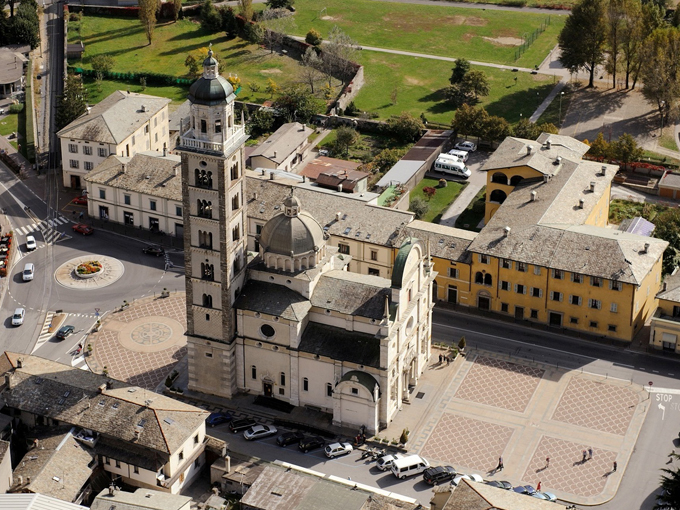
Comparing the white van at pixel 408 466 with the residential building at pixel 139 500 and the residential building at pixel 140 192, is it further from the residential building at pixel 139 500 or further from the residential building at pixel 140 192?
the residential building at pixel 140 192

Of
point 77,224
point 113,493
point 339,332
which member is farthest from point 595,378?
point 77,224

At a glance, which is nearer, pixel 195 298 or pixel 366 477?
pixel 366 477

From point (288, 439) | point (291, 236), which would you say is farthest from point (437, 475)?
point (291, 236)

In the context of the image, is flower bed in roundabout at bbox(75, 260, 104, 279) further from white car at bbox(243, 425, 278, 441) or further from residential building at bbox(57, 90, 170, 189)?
white car at bbox(243, 425, 278, 441)

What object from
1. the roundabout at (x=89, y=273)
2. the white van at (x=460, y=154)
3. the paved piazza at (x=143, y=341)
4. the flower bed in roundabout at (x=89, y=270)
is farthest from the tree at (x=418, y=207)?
the flower bed in roundabout at (x=89, y=270)

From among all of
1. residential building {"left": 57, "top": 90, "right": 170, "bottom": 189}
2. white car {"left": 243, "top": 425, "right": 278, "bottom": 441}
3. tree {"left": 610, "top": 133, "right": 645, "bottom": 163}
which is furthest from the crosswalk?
tree {"left": 610, "top": 133, "right": 645, "bottom": 163}

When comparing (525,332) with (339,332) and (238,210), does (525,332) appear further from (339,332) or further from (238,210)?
(238,210)
